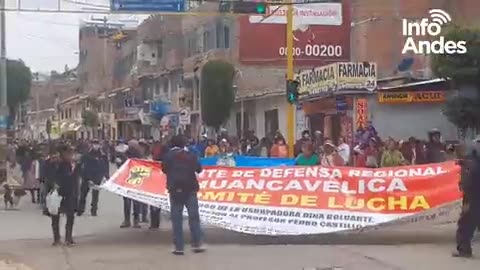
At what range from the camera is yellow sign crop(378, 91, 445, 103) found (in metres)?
31.4

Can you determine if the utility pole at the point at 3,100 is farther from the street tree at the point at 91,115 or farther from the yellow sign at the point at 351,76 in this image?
the street tree at the point at 91,115

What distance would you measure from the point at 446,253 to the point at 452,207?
4.97 ft

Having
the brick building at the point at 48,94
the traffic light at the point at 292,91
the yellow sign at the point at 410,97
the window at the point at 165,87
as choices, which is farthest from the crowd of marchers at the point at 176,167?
the brick building at the point at 48,94

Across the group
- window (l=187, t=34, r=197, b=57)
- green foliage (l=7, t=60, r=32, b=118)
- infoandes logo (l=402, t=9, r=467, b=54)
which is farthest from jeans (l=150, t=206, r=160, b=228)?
green foliage (l=7, t=60, r=32, b=118)

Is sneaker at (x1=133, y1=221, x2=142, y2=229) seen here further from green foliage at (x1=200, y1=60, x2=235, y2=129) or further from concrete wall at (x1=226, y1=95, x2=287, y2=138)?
green foliage at (x1=200, y1=60, x2=235, y2=129)

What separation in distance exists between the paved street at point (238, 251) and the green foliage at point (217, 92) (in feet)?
111

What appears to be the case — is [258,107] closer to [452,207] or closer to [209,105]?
[209,105]

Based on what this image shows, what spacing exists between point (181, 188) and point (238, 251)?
1.25 metres

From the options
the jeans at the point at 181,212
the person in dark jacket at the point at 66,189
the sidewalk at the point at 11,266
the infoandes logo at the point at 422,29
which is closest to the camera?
the sidewalk at the point at 11,266

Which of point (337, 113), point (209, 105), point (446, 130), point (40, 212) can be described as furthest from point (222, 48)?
point (40, 212)

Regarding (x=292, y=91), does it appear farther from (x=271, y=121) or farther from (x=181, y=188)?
(x=271, y=121)

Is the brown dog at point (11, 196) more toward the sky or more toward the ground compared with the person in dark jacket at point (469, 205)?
more toward the ground

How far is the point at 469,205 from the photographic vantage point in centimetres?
1373

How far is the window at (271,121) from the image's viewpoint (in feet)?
161
